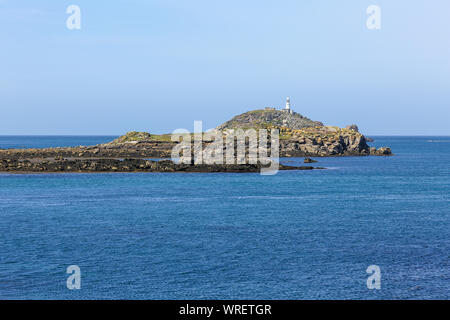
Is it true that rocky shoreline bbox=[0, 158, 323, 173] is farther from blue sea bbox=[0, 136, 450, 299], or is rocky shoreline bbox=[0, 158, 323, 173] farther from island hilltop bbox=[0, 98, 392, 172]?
blue sea bbox=[0, 136, 450, 299]

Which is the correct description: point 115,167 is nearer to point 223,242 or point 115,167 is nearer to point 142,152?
point 142,152

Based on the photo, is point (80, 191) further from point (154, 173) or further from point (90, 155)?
point (90, 155)

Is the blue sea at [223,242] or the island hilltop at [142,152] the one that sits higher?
the island hilltop at [142,152]

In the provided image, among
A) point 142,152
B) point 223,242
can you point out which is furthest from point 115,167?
point 223,242

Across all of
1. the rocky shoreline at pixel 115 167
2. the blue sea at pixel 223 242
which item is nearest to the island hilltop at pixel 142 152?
the rocky shoreline at pixel 115 167

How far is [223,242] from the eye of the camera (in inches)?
1542

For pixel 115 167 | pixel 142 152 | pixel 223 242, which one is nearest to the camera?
pixel 223 242

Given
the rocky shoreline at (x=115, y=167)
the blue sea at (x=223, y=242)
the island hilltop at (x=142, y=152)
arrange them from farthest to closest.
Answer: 1. the island hilltop at (x=142, y=152)
2. the rocky shoreline at (x=115, y=167)
3. the blue sea at (x=223, y=242)

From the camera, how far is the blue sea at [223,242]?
27.9 metres

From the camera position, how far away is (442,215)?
2111 inches

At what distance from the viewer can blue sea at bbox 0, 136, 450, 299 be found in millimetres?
27906

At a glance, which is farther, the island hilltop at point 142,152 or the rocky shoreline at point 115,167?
the island hilltop at point 142,152

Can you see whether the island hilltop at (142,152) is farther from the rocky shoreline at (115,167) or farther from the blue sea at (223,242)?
the blue sea at (223,242)
